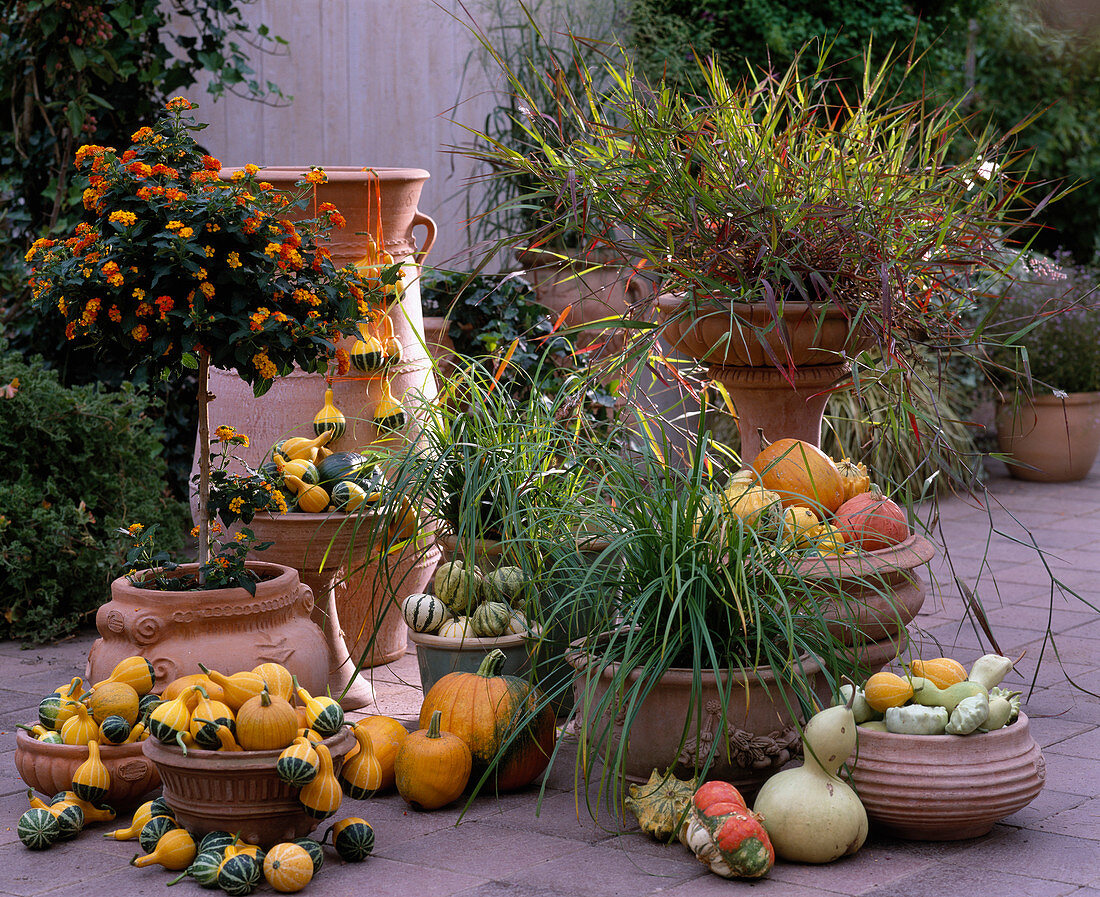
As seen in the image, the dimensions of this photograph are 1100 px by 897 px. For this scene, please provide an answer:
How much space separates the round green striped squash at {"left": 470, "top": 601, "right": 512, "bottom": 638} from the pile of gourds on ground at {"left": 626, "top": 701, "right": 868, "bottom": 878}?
0.76 metres

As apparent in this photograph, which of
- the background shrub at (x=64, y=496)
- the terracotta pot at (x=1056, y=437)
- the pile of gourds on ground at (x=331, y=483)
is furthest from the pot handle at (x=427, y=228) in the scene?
the terracotta pot at (x=1056, y=437)

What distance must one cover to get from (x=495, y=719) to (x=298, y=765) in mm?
596

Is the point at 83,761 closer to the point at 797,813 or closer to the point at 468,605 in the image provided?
the point at 468,605

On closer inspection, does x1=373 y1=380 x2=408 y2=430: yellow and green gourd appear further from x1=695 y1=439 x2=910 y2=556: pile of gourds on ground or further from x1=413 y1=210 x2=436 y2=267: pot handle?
x1=695 y1=439 x2=910 y2=556: pile of gourds on ground

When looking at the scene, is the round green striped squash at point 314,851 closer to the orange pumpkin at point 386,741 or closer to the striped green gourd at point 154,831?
the striped green gourd at point 154,831

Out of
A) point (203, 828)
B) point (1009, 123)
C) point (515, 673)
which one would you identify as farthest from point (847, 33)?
point (203, 828)

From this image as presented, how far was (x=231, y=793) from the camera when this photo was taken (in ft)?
7.68

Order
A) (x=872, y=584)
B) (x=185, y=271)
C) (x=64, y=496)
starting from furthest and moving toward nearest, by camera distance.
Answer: (x=64, y=496)
(x=872, y=584)
(x=185, y=271)

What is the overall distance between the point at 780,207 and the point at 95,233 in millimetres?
1559

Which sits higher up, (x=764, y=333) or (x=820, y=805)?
(x=764, y=333)

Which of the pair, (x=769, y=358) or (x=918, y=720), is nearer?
(x=918, y=720)

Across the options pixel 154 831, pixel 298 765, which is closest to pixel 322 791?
pixel 298 765

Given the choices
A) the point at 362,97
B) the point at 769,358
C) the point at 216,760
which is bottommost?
the point at 216,760

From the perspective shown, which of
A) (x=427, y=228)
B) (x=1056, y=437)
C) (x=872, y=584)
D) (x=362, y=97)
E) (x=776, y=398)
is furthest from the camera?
(x=1056, y=437)
